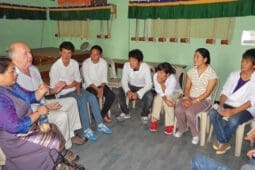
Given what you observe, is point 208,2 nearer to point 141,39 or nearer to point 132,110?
point 141,39

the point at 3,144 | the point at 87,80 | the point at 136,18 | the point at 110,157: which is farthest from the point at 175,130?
the point at 136,18

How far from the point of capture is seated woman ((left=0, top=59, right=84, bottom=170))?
5.41 ft

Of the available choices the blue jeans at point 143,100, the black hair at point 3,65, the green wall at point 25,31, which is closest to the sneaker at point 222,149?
the blue jeans at point 143,100

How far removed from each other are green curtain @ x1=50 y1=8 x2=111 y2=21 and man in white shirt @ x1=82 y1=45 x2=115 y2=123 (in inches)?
69.3

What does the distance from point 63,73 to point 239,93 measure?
7.01 feet

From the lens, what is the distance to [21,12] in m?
5.21

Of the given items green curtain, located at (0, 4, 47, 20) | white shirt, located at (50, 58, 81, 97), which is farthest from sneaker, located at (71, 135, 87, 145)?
green curtain, located at (0, 4, 47, 20)

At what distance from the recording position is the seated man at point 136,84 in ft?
11.4

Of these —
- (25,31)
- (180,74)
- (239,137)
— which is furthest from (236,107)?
(25,31)

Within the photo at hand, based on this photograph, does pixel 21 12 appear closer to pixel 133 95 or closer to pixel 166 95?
pixel 133 95

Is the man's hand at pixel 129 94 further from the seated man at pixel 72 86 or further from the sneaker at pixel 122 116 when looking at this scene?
the seated man at pixel 72 86

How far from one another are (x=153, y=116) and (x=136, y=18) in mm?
2245

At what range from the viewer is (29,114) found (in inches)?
75.6

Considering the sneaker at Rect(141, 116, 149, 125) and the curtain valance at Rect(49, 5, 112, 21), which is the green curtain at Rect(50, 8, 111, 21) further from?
the sneaker at Rect(141, 116, 149, 125)
